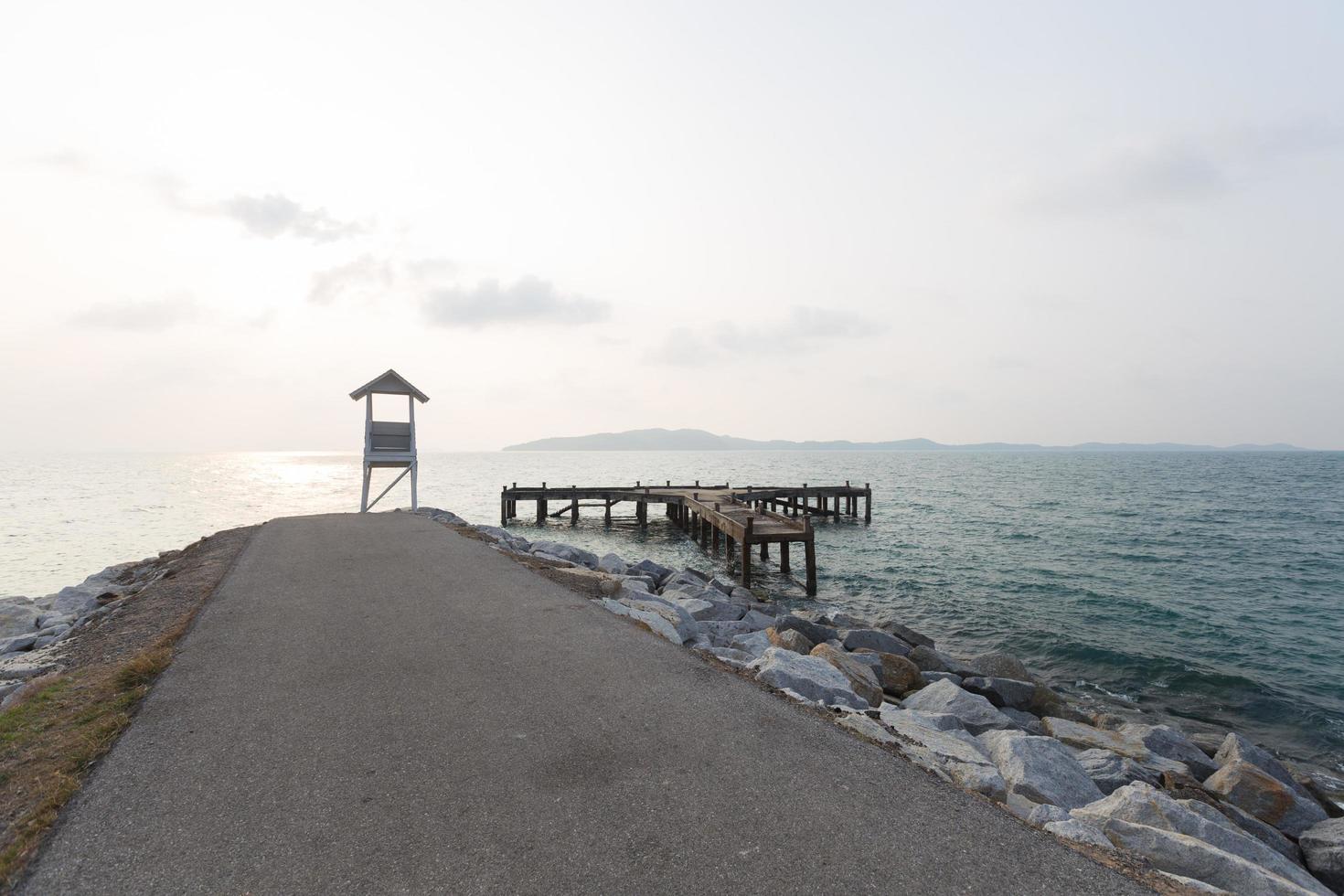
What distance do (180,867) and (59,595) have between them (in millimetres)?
13973

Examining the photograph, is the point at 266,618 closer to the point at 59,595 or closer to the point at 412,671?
the point at 412,671

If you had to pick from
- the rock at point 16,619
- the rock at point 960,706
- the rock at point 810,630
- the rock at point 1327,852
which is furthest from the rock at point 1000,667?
the rock at point 16,619

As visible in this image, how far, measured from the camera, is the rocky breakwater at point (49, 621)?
310 inches

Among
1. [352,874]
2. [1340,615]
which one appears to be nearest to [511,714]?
[352,874]

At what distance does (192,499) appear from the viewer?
5669 centimetres

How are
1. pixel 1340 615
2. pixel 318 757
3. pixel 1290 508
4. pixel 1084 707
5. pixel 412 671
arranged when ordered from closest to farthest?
pixel 318 757 → pixel 412 671 → pixel 1084 707 → pixel 1340 615 → pixel 1290 508

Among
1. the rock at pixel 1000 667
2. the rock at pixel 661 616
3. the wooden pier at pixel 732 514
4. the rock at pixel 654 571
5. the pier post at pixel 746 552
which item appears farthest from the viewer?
the wooden pier at pixel 732 514

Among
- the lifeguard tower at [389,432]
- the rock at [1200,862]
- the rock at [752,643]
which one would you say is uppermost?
the lifeguard tower at [389,432]

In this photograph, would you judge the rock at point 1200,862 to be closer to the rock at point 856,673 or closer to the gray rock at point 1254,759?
the rock at point 856,673

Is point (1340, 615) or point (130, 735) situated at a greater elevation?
point (130, 735)

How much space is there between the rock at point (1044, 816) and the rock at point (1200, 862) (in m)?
0.34

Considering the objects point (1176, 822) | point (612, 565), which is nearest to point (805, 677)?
point (1176, 822)

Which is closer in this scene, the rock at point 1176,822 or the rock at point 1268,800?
the rock at point 1176,822

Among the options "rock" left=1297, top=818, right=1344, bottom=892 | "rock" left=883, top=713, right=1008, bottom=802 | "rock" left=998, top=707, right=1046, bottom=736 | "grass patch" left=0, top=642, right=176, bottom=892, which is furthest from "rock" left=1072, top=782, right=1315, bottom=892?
"grass patch" left=0, top=642, right=176, bottom=892
